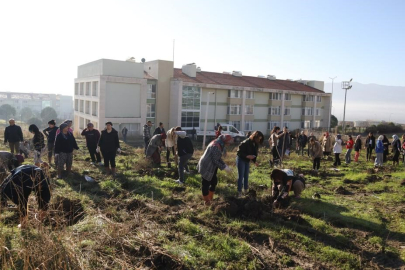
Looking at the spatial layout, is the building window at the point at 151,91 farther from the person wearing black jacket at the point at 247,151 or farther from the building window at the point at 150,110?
the person wearing black jacket at the point at 247,151

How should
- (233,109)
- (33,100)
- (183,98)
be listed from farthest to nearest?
(33,100), (233,109), (183,98)

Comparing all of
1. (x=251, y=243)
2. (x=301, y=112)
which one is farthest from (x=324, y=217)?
(x=301, y=112)

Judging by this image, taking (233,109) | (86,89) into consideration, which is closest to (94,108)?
(86,89)

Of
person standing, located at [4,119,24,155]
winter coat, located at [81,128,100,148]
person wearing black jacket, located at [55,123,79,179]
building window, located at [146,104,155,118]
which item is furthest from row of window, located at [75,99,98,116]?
person wearing black jacket, located at [55,123,79,179]

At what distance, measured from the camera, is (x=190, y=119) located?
119ft

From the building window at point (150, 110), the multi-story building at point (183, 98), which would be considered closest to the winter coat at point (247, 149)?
the multi-story building at point (183, 98)

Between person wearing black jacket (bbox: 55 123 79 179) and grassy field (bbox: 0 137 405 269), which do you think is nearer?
grassy field (bbox: 0 137 405 269)

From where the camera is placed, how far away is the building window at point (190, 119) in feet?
117

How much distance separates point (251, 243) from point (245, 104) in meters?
35.7

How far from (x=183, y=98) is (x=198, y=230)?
30.1m

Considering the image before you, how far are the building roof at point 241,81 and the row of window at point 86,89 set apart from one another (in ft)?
28.6

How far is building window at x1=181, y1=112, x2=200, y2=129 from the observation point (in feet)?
117

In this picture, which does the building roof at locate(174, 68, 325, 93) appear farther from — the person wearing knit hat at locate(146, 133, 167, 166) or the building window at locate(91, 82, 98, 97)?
the person wearing knit hat at locate(146, 133, 167, 166)

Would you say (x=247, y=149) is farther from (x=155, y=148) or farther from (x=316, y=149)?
(x=316, y=149)
